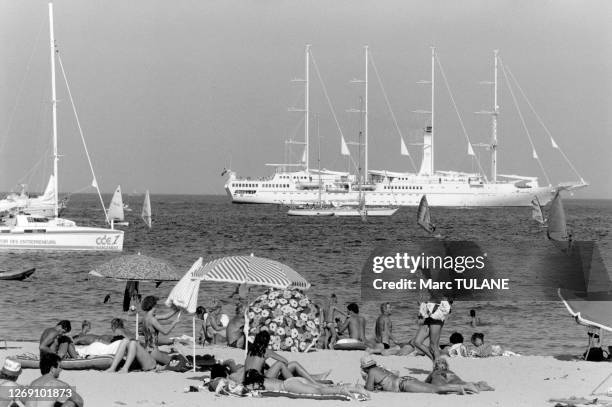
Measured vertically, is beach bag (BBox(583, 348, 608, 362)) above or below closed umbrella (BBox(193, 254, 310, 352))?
below

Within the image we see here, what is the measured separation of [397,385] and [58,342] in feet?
13.1

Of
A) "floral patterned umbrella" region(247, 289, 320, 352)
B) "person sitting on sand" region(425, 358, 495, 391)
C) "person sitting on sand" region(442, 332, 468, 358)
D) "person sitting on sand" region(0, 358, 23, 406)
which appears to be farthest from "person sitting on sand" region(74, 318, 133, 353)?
"person sitting on sand" region(442, 332, 468, 358)

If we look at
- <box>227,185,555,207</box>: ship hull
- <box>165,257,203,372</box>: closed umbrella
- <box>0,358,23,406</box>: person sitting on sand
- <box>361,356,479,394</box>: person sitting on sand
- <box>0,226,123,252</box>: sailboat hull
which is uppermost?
<box>227,185,555,207</box>: ship hull

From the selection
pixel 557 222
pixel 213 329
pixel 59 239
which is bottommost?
pixel 213 329

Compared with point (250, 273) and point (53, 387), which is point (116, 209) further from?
point (53, 387)

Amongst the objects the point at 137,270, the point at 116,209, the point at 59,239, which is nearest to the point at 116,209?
the point at 116,209

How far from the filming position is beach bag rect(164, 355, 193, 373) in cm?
1204

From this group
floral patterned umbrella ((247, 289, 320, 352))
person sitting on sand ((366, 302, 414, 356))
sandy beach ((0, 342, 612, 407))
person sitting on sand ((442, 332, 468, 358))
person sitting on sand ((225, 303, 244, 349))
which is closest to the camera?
sandy beach ((0, 342, 612, 407))

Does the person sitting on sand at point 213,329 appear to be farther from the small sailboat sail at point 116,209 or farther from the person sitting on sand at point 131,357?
the small sailboat sail at point 116,209

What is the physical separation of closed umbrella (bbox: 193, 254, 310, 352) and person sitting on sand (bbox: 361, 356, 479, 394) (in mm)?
2220

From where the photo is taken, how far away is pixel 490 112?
12256cm

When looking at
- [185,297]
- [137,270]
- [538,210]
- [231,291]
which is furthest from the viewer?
[538,210]

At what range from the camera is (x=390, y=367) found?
1300cm

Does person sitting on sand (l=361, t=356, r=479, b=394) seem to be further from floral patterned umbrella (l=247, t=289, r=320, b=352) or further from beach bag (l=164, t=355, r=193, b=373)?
beach bag (l=164, t=355, r=193, b=373)
